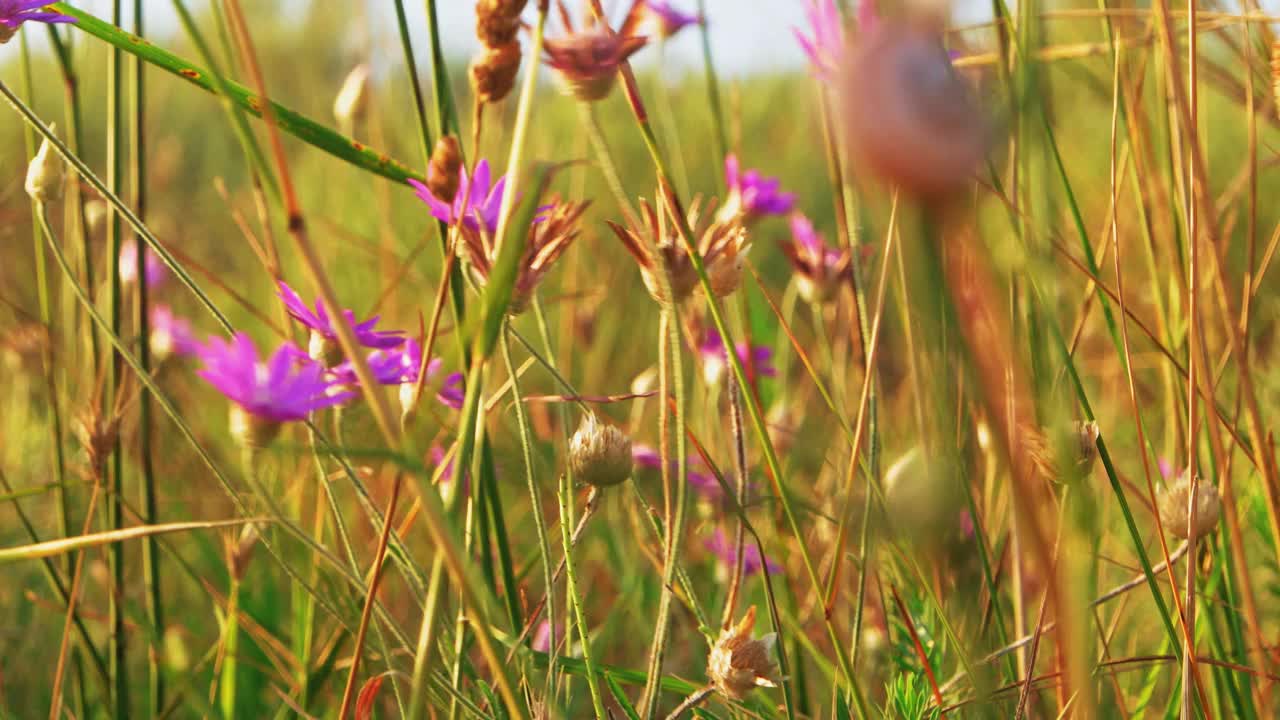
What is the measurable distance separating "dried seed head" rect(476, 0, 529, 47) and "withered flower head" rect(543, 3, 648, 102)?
3 centimetres

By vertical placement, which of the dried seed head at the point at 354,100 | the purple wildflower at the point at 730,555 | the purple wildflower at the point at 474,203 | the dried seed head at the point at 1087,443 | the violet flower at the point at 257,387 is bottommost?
the purple wildflower at the point at 730,555

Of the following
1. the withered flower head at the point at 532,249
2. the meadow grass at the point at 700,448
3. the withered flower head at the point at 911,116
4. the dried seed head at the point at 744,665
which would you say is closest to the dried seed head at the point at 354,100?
the meadow grass at the point at 700,448

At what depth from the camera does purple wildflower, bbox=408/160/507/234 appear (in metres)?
0.36

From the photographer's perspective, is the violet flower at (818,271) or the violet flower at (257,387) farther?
the violet flower at (818,271)

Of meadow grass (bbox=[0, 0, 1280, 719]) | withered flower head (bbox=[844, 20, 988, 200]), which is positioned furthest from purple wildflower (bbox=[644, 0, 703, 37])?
withered flower head (bbox=[844, 20, 988, 200])

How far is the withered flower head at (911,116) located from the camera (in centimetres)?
12

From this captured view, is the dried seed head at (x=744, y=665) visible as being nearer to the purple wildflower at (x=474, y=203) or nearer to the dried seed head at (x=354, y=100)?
the purple wildflower at (x=474, y=203)

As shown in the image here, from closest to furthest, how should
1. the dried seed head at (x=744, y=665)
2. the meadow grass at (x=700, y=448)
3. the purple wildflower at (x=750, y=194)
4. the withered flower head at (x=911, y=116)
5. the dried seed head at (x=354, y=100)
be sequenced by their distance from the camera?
the withered flower head at (x=911, y=116)
the meadow grass at (x=700, y=448)
the dried seed head at (x=744, y=665)
the purple wildflower at (x=750, y=194)
the dried seed head at (x=354, y=100)

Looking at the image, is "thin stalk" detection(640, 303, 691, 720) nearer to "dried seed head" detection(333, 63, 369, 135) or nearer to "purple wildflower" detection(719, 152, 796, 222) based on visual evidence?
"purple wildflower" detection(719, 152, 796, 222)

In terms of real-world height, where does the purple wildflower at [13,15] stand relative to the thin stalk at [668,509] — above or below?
above

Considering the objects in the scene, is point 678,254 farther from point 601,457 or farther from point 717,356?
point 717,356

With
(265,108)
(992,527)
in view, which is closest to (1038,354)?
(992,527)

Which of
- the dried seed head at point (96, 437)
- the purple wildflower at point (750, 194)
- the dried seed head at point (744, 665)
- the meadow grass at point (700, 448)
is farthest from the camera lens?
the purple wildflower at point (750, 194)

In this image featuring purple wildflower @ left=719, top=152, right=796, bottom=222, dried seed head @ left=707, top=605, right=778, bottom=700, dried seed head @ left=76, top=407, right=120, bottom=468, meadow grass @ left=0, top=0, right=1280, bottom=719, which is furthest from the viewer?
purple wildflower @ left=719, top=152, right=796, bottom=222
